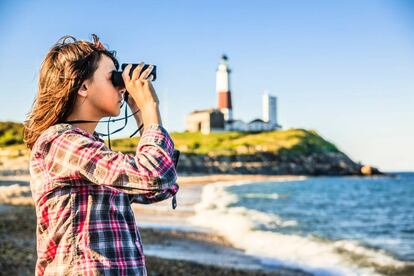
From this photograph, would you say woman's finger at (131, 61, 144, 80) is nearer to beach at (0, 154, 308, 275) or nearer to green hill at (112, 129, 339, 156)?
beach at (0, 154, 308, 275)

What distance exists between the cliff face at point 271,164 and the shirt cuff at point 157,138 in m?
62.7

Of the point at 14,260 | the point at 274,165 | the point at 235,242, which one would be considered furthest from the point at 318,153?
the point at 14,260

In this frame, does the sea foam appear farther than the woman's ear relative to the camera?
Yes

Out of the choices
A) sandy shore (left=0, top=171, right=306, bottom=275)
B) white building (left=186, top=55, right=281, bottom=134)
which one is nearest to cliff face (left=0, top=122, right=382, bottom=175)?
white building (left=186, top=55, right=281, bottom=134)

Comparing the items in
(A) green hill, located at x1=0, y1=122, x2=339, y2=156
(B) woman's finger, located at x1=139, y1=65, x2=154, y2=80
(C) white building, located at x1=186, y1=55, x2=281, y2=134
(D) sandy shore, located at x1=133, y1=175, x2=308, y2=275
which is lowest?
(D) sandy shore, located at x1=133, y1=175, x2=308, y2=275

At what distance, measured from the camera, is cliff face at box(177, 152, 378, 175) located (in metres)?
69.6

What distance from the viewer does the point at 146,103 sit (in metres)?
1.67

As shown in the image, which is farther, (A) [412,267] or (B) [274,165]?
(B) [274,165]

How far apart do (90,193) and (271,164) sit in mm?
84793

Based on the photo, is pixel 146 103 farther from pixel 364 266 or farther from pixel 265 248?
pixel 265 248

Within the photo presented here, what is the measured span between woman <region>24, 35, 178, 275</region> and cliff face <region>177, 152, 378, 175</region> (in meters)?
62.6

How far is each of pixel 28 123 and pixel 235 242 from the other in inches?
423

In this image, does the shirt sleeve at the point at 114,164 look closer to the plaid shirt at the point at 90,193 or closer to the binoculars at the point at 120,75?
the plaid shirt at the point at 90,193

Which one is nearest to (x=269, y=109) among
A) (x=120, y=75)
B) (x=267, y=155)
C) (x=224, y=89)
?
(x=224, y=89)
